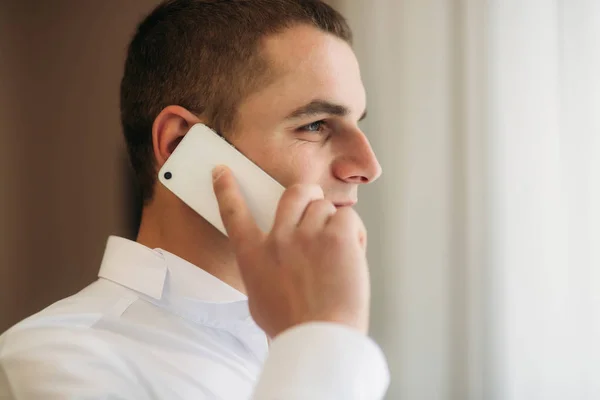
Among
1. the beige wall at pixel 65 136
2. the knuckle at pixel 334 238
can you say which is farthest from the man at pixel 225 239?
the beige wall at pixel 65 136

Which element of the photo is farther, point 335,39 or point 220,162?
point 335,39

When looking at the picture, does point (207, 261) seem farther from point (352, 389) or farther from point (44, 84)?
point (44, 84)

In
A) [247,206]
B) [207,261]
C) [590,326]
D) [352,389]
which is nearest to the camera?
[352,389]

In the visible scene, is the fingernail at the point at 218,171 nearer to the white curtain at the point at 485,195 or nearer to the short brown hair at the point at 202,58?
the short brown hair at the point at 202,58

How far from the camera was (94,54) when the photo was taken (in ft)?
4.80

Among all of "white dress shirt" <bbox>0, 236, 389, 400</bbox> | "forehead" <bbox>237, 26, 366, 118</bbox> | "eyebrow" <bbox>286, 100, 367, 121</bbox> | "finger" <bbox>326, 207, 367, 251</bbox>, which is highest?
"forehead" <bbox>237, 26, 366, 118</bbox>

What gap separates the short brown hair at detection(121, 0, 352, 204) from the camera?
2.89 feet

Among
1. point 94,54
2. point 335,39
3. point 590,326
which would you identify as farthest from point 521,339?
point 94,54

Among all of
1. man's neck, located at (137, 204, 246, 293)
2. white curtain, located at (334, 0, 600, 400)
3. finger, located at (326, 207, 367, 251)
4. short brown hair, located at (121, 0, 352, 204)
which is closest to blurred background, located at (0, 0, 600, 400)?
white curtain, located at (334, 0, 600, 400)

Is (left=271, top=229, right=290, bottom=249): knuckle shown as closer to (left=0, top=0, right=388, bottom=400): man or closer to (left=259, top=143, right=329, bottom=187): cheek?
(left=0, top=0, right=388, bottom=400): man

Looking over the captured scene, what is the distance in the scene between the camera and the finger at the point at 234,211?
664mm

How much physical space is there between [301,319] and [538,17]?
767 millimetres

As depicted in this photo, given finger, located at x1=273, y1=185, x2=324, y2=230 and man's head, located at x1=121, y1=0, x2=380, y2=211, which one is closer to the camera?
finger, located at x1=273, y1=185, x2=324, y2=230

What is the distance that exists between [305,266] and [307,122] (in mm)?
317
